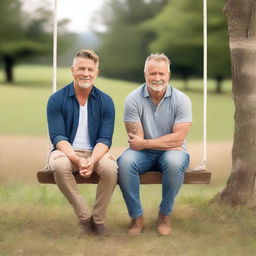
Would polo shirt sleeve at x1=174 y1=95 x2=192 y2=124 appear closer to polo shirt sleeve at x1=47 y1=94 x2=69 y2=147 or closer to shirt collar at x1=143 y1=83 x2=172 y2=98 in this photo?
shirt collar at x1=143 y1=83 x2=172 y2=98

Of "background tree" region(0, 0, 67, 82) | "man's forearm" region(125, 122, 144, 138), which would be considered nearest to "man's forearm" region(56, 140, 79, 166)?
"man's forearm" region(125, 122, 144, 138)

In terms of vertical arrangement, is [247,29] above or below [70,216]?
above

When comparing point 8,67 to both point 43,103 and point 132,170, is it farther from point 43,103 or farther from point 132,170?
point 132,170

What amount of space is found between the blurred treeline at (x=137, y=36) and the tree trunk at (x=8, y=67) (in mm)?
27

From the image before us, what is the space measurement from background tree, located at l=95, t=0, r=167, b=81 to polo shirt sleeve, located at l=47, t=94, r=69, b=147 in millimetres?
5893

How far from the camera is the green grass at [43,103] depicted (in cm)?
952

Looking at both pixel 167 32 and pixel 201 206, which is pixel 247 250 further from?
pixel 167 32

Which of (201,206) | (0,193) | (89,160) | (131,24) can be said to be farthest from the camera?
(131,24)

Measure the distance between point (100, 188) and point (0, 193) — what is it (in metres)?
2.04

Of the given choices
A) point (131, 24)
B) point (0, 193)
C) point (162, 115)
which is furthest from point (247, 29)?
point (131, 24)

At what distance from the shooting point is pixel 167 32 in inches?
417

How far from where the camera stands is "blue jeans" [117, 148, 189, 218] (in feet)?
11.0

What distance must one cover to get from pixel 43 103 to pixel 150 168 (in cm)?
801

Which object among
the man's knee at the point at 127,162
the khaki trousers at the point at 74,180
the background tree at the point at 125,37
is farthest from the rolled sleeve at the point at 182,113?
the background tree at the point at 125,37
